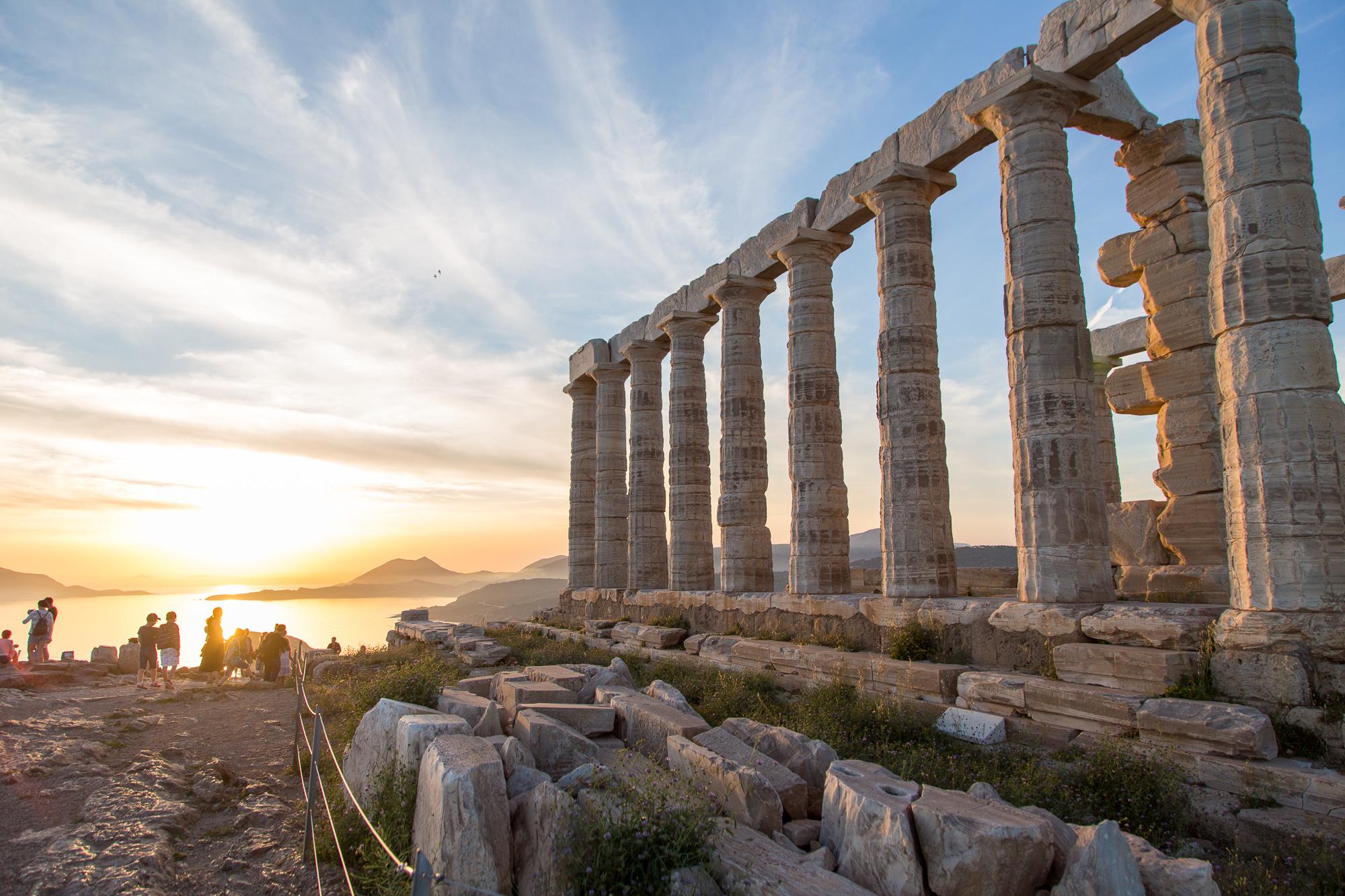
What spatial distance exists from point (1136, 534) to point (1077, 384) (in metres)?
4.48

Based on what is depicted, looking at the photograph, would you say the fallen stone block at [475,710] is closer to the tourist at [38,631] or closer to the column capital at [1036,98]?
the column capital at [1036,98]

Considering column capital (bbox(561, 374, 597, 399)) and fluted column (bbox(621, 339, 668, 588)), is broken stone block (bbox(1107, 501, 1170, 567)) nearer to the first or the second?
fluted column (bbox(621, 339, 668, 588))

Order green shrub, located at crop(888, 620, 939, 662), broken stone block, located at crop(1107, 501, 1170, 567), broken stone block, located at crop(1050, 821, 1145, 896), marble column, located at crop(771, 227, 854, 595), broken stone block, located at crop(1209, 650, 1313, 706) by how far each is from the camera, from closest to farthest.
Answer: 1. broken stone block, located at crop(1050, 821, 1145, 896)
2. broken stone block, located at crop(1209, 650, 1313, 706)
3. green shrub, located at crop(888, 620, 939, 662)
4. broken stone block, located at crop(1107, 501, 1170, 567)
5. marble column, located at crop(771, 227, 854, 595)

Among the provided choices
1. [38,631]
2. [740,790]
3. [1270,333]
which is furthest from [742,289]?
[38,631]

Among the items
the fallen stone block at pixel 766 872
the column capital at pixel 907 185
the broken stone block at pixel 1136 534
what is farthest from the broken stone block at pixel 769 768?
the column capital at pixel 907 185

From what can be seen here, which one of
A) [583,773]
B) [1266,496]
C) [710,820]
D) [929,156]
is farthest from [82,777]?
[929,156]

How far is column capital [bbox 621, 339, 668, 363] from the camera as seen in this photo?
23.4 m

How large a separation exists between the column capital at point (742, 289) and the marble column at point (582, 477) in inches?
343

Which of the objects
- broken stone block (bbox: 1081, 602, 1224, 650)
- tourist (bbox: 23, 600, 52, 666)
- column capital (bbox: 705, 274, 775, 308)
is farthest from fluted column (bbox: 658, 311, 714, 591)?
tourist (bbox: 23, 600, 52, 666)

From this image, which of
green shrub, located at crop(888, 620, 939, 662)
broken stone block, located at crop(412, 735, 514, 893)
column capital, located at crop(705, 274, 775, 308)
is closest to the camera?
broken stone block, located at crop(412, 735, 514, 893)

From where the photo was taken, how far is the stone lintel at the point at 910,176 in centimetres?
1384

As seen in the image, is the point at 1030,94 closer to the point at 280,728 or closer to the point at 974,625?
the point at 974,625

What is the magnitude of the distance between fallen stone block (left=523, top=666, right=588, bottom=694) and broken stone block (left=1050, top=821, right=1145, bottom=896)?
7040mm

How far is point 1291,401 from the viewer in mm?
8539
